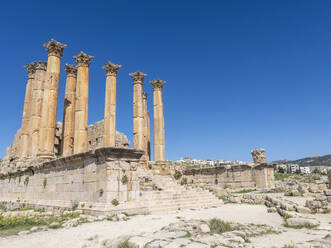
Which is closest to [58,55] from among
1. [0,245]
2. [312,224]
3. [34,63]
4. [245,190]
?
[34,63]

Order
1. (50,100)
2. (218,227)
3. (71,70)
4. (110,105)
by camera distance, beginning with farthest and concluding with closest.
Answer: (71,70) < (110,105) < (50,100) < (218,227)

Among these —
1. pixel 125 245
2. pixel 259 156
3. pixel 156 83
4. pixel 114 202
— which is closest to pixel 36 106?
pixel 156 83

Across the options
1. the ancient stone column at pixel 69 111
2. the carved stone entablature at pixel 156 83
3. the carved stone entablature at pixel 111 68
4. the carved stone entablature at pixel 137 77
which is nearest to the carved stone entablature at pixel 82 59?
the carved stone entablature at pixel 111 68

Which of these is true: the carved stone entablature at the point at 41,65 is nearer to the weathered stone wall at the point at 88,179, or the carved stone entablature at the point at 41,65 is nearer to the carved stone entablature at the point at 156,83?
the weathered stone wall at the point at 88,179

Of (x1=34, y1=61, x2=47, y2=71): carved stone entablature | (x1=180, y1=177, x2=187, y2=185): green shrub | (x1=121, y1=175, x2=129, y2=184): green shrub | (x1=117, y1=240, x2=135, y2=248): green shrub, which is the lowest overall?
(x1=117, y1=240, x2=135, y2=248): green shrub

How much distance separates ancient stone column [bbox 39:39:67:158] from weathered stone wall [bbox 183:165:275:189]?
10.9m

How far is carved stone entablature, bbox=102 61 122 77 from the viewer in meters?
19.4

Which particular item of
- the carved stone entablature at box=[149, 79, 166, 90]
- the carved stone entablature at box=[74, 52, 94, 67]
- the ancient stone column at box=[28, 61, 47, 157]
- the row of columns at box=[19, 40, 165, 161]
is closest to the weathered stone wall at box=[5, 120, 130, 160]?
the row of columns at box=[19, 40, 165, 161]

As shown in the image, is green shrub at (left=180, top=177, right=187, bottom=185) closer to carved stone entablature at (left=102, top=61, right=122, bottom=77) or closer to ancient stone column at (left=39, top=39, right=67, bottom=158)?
ancient stone column at (left=39, top=39, right=67, bottom=158)

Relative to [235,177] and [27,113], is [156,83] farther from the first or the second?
[27,113]

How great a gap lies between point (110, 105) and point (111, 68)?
2.87 m

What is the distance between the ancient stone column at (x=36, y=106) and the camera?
16.5m

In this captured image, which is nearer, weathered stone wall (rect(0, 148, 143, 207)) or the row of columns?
weathered stone wall (rect(0, 148, 143, 207))

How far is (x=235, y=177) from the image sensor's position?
18094mm
